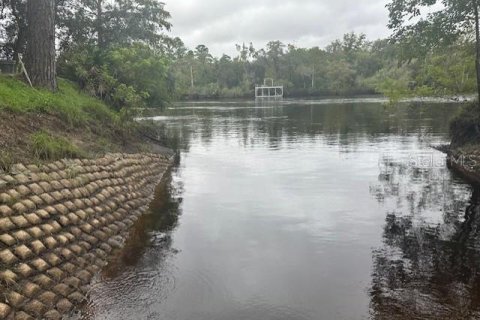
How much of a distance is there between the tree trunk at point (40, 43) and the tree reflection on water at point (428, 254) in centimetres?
1068

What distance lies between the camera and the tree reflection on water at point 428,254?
6434 mm

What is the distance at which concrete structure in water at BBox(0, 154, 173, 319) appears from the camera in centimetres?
602

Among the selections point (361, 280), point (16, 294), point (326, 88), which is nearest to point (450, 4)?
point (361, 280)

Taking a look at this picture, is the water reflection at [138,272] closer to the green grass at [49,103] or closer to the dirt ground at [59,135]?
the dirt ground at [59,135]

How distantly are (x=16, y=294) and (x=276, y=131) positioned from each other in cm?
2435

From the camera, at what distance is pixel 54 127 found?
1198 centimetres

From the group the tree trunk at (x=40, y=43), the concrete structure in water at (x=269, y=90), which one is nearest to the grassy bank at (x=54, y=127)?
the tree trunk at (x=40, y=43)

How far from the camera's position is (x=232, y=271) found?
7.75m

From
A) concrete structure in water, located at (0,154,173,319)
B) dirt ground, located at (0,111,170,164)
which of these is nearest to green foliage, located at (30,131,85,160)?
dirt ground, located at (0,111,170,164)

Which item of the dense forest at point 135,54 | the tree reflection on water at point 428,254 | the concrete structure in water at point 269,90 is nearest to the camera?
the tree reflection on water at point 428,254

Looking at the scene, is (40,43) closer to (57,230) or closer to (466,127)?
(57,230)

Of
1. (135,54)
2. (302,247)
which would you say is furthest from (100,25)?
(302,247)

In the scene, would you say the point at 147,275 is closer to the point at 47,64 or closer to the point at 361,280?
the point at 361,280

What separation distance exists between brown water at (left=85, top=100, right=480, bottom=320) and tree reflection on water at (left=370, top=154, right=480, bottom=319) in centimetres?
3
